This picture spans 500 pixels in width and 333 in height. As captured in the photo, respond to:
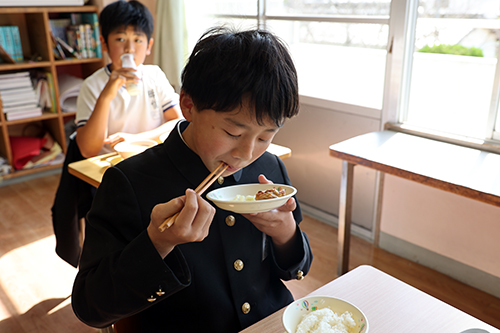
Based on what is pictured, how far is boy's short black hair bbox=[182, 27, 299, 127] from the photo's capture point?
796mm

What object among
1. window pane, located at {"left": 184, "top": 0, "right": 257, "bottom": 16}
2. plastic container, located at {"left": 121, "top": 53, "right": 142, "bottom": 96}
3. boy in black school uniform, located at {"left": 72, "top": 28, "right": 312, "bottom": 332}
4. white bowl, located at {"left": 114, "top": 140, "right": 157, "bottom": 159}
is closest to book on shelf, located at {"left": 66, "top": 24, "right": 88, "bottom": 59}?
window pane, located at {"left": 184, "top": 0, "right": 257, "bottom": 16}

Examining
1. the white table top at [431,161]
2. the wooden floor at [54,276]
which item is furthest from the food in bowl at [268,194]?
the wooden floor at [54,276]

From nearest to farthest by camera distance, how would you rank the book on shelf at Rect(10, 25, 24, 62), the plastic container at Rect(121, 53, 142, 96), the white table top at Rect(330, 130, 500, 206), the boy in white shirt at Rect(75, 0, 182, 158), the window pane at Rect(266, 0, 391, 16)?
the white table top at Rect(330, 130, 500, 206) → the plastic container at Rect(121, 53, 142, 96) → the boy in white shirt at Rect(75, 0, 182, 158) → the window pane at Rect(266, 0, 391, 16) → the book on shelf at Rect(10, 25, 24, 62)

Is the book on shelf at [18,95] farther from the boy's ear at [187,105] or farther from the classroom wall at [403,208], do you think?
the boy's ear at [187,105]

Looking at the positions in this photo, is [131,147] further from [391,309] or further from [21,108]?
[21,108]

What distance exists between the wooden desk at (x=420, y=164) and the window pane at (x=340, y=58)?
16.8 inches

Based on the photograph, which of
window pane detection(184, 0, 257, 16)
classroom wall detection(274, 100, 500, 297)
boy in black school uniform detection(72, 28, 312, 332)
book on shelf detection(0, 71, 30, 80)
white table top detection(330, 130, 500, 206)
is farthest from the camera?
book on shelf detection(0, 71, 30, 80)

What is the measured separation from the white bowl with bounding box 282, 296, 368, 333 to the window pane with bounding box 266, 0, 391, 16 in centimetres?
203

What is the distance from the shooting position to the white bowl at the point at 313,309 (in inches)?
26.0

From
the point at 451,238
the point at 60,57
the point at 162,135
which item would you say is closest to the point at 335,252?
the point at 451,238

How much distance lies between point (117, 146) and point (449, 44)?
1.65 m

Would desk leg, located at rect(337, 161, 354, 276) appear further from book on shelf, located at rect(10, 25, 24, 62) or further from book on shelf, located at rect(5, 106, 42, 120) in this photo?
book on shelf, located at rect(10, 25, 24, 62)

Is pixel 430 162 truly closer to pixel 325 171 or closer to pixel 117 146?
pixel 325 171

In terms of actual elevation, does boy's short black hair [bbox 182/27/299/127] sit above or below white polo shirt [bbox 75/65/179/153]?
above
